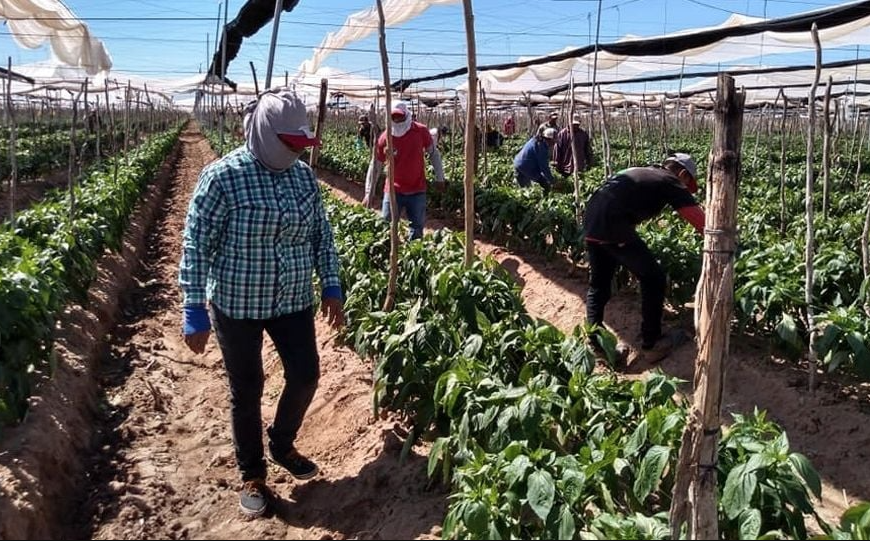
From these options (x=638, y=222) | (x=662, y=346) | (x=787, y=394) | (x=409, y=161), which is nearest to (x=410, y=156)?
(x=409, y=161)

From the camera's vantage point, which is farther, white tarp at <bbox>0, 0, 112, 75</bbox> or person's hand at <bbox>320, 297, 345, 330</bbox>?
white tarp at <bbox>0, 0, 112, 75</bbox>

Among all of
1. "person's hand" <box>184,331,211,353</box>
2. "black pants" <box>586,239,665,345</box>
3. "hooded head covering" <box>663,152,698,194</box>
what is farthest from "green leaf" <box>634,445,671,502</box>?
"hooded head covering" <box>663,152,698,194</box>

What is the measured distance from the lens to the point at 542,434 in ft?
9.43

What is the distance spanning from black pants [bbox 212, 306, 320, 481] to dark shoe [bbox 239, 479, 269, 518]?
0.23ft

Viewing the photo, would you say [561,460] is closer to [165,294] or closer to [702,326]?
[702,326]

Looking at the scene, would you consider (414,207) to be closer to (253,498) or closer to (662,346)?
(662,346)

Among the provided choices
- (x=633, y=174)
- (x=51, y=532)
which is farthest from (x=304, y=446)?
(x=633, y=174)

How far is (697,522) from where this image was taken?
2166 mm

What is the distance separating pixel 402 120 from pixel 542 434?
4.57m

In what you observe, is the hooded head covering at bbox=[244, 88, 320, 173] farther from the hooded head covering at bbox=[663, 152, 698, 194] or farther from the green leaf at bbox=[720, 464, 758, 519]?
the hooded head covering at bbox=[663, 152, 698, 194]

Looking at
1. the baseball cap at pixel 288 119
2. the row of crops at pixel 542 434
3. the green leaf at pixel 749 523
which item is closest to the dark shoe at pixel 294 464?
the row of crops at pixel 542 434

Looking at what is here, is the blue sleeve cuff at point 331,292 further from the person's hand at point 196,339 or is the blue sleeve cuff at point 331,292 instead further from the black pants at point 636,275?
the black pants at point 636,275

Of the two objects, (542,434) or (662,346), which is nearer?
(542,434)

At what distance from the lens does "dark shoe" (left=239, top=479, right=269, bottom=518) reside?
3.08 m
